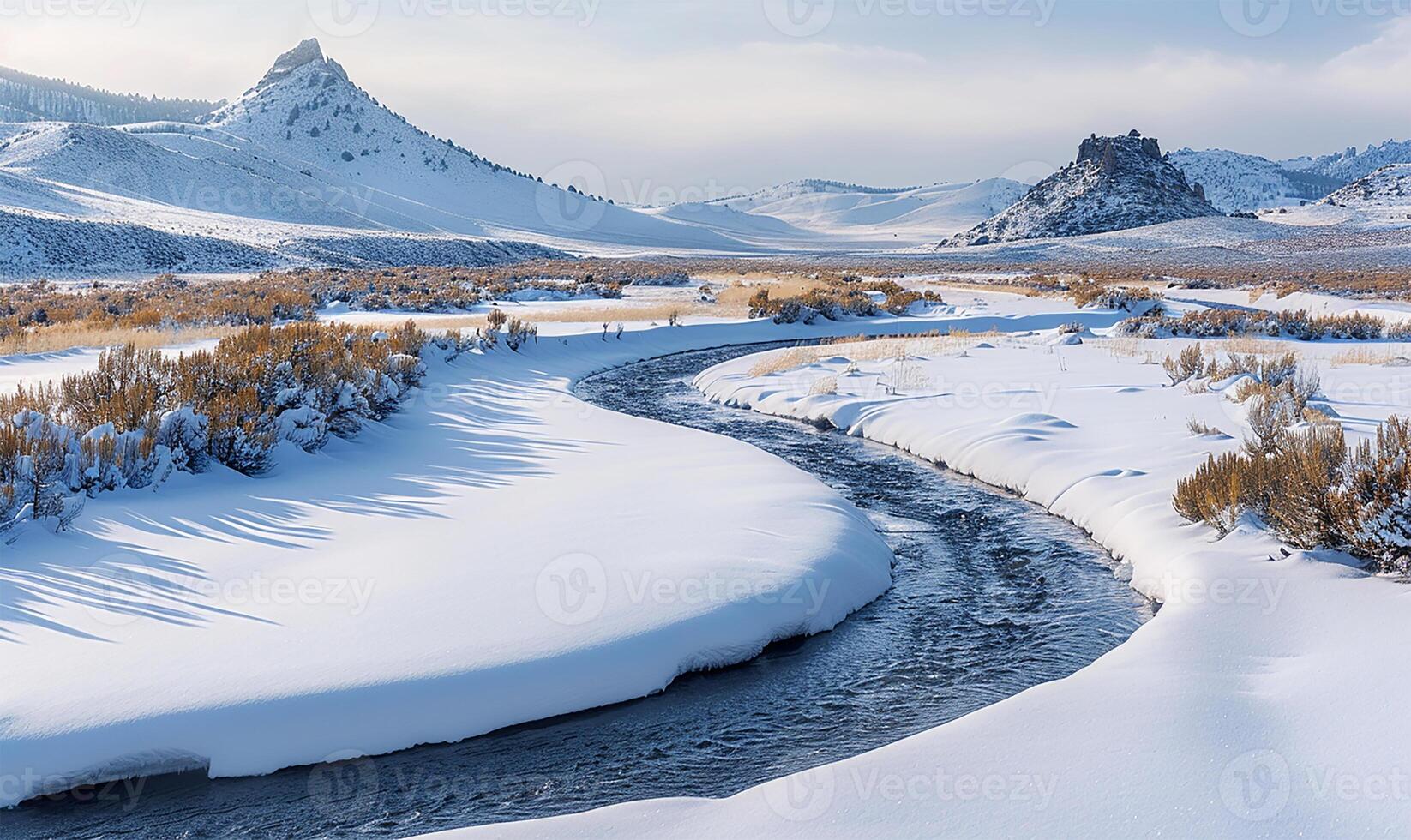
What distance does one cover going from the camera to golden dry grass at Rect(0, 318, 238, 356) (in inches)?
690

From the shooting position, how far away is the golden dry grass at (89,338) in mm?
17531

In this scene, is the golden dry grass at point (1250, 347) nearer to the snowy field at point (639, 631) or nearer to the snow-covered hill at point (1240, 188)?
the snowy field at point (639, 631)

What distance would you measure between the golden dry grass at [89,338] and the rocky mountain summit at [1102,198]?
98.0m

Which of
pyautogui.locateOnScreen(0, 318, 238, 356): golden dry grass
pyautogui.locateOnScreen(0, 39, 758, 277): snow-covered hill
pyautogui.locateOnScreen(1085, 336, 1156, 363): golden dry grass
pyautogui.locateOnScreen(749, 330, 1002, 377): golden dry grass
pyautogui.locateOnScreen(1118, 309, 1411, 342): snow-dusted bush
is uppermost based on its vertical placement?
pyautogui.locateOnScreen(0, 39, 758, 277): snow-covered hill

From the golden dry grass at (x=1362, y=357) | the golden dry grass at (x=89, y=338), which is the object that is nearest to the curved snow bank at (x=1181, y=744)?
the golden dry grass at (x=1362, y=357)

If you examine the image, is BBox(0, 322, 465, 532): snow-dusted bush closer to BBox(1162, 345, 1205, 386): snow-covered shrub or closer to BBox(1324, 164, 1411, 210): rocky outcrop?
BBox(1162, 345, 1205, 386): snow-covered shrub

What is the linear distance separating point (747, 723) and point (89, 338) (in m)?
17.9

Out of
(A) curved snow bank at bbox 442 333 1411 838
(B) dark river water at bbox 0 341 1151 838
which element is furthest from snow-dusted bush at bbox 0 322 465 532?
(A) curved snow bank at bbox 442 333 1411 838

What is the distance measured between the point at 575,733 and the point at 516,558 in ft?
6.94

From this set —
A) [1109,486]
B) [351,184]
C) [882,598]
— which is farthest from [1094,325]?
[351,184]

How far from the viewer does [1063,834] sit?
3918mm

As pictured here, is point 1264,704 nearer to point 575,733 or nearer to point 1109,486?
point 575,733

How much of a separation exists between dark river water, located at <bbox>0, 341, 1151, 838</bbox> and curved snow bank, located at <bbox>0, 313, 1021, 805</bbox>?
16cm

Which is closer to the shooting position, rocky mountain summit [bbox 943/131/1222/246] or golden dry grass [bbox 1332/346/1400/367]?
golden dry grass [bbox 1332/346/1400/367]
